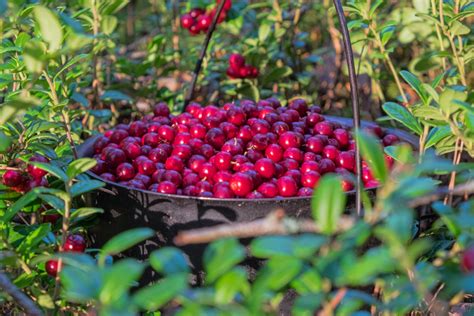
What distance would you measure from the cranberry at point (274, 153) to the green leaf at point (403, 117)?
29 centimetres

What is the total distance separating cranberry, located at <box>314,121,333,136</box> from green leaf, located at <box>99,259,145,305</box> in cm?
→ 123

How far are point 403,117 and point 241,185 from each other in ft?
1.40

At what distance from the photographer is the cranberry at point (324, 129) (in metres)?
1.96

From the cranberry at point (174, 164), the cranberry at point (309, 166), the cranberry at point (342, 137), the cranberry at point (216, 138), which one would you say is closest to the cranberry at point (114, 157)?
the cranberry at point (174, 164)

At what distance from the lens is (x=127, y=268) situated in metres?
0.78

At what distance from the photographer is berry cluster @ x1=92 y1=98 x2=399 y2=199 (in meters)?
1.67

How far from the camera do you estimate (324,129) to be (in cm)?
196

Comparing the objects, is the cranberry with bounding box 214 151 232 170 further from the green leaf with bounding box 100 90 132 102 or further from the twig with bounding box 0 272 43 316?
the green leaf with bounding box 100 90 132 102

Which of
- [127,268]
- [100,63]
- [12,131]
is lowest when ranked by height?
[100,63]

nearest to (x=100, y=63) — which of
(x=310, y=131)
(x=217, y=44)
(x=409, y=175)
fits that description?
(x=217, y=44)

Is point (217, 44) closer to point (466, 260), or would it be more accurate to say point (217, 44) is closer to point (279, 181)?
point (279, 181)

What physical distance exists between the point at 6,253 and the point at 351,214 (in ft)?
2.40

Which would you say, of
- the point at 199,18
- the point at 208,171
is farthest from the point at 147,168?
the point at 199,18

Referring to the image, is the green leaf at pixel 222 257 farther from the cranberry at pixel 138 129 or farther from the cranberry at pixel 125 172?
the cranberry at pixel 138 129
